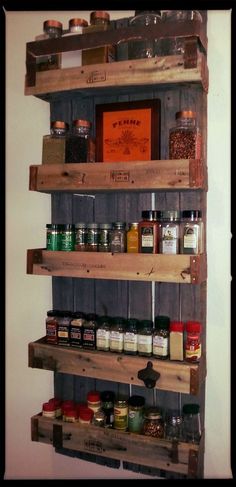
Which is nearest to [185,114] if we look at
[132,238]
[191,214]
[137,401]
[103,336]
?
[191,214]

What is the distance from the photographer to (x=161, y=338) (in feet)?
4.63

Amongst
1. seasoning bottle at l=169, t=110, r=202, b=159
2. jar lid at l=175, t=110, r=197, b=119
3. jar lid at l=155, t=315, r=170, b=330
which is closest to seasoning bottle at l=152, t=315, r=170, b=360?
jar lid at l=155, t=315, r=170, b=330

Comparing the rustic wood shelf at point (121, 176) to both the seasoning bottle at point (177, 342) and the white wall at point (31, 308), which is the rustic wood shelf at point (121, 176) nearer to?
the white wall at point (31, 308)

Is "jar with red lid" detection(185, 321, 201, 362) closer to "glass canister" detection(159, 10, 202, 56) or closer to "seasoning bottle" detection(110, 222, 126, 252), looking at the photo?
"seasoning bottle" detection(110, 222, 126, 252)

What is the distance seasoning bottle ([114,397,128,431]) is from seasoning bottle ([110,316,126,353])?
189mm

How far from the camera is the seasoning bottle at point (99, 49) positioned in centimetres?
144

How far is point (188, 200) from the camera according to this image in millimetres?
1501

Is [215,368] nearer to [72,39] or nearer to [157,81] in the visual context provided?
[157,81]

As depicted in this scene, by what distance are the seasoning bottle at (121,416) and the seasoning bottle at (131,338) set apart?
7.5 inches

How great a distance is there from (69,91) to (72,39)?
0.54ft

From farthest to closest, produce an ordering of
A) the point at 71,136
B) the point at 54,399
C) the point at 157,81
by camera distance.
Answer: the point at 54,399 < the point at 71,136 < the point at 157,81

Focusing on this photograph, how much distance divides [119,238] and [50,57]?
26.5 inches

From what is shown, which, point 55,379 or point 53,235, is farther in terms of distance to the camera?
point 55,379

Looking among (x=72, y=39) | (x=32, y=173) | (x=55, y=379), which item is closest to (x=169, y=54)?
(x=72, y=39)
